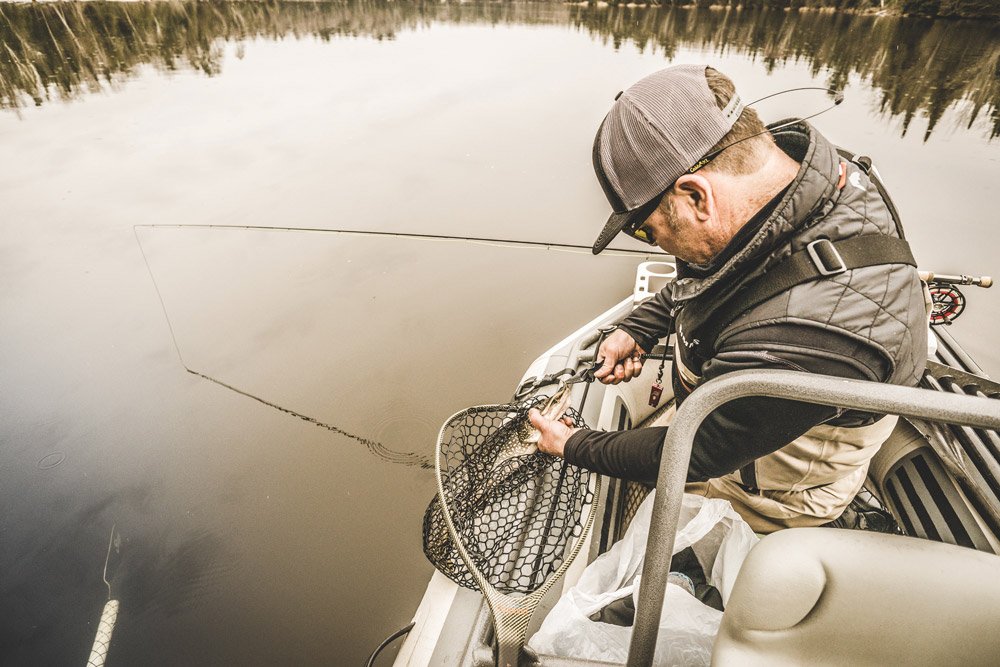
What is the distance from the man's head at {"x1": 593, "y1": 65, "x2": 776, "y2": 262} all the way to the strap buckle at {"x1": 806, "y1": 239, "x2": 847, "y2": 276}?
0.20 metres

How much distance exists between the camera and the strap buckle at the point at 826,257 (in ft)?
3.39

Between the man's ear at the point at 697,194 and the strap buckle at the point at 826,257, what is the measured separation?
9.6 inches

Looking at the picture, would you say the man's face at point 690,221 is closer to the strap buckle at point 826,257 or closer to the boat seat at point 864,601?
the strap buckle at point 826,257

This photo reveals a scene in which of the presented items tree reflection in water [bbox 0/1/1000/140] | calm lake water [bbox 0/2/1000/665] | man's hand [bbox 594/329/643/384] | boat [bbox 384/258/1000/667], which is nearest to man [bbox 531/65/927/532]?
boat [bbox 384/258/1000/667]

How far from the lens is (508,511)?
1.63m

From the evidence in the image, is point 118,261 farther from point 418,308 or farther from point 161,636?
point 161,636

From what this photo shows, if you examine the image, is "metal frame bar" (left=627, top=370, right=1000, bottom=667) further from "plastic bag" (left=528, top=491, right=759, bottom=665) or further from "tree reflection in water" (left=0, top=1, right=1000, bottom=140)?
"tree reflection in water" (left=0, top=1, right=1000, bottom=140)

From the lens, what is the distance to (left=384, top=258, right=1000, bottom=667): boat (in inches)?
30.1

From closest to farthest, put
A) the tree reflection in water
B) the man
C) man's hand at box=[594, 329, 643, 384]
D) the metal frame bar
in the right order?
the metal frame bar
the man
man's hand at box=[594, 329, 643, 384]
the tree reflection in water

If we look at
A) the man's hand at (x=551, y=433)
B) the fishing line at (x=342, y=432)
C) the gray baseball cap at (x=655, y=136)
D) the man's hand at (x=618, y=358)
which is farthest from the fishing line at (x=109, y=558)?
the gray baseball cap at (x=655, y=136)

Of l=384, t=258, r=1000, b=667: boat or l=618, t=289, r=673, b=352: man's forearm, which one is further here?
l=618, t=289, r=673, b=352: man's forearm

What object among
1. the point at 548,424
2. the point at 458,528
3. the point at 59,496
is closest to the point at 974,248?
the point at 548,424

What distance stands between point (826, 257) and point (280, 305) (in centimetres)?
423

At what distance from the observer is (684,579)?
4.83ft
